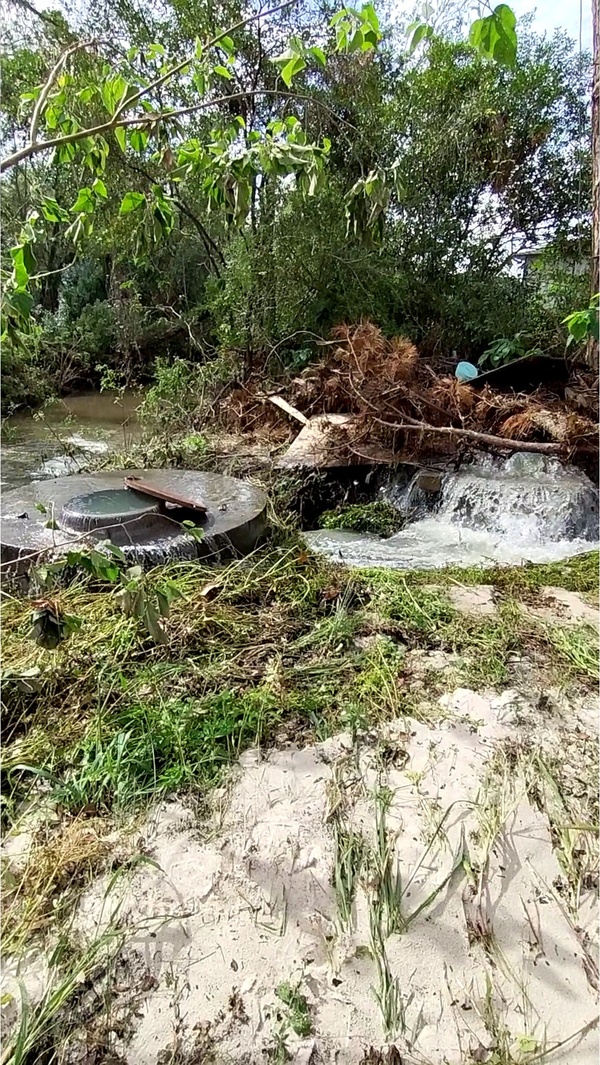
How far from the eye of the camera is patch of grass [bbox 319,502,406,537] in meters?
5.41

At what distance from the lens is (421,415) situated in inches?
235

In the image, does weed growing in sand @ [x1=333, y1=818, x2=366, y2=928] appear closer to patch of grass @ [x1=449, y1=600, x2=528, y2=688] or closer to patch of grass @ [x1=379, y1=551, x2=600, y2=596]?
patch of grass @ [x1=449, y1=600, x2=528, y2=688]

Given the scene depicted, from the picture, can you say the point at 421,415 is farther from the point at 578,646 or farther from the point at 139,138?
the point at 139,138

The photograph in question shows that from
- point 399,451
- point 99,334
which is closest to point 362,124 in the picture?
point 399,451

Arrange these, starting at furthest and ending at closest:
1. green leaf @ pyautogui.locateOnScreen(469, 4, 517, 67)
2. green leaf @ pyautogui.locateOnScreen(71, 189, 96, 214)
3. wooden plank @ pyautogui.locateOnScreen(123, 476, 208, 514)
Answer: wooden plank @ pyautogui.locateOnScreen(123, 476, 208, 514), green leaf @ pyautogui.locateOnScreen(71, 189, 96, 214), green leaf @ pyautogui.locateOnScreen(469, 4, 517, 67)

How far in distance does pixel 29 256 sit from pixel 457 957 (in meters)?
2.03

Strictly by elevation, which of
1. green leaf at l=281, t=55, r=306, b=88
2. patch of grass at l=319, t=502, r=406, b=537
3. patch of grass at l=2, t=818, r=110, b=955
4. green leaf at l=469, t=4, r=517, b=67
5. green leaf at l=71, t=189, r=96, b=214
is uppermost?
green leaf at l=281, t=55, r=306, b=88

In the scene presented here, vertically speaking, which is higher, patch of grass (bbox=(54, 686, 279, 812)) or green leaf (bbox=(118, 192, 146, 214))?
green leaf (bbox=(118, 192, 146, 214))

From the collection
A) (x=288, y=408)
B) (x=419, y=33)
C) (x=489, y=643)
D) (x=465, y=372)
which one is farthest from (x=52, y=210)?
(x=465, y=372)

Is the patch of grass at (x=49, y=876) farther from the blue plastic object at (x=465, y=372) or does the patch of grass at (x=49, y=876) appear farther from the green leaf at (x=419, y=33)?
the blue plastic object at (x=465, y=372)

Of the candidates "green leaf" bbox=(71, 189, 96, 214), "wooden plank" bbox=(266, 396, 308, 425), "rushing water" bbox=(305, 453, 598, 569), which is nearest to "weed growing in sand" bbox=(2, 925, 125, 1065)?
"green leaf" bbox=(71, 189, 96, 214)

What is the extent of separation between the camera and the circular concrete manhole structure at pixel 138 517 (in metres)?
3.35

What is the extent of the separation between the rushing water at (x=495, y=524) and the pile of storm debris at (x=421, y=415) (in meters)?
0.24

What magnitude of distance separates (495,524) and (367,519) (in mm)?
1136
